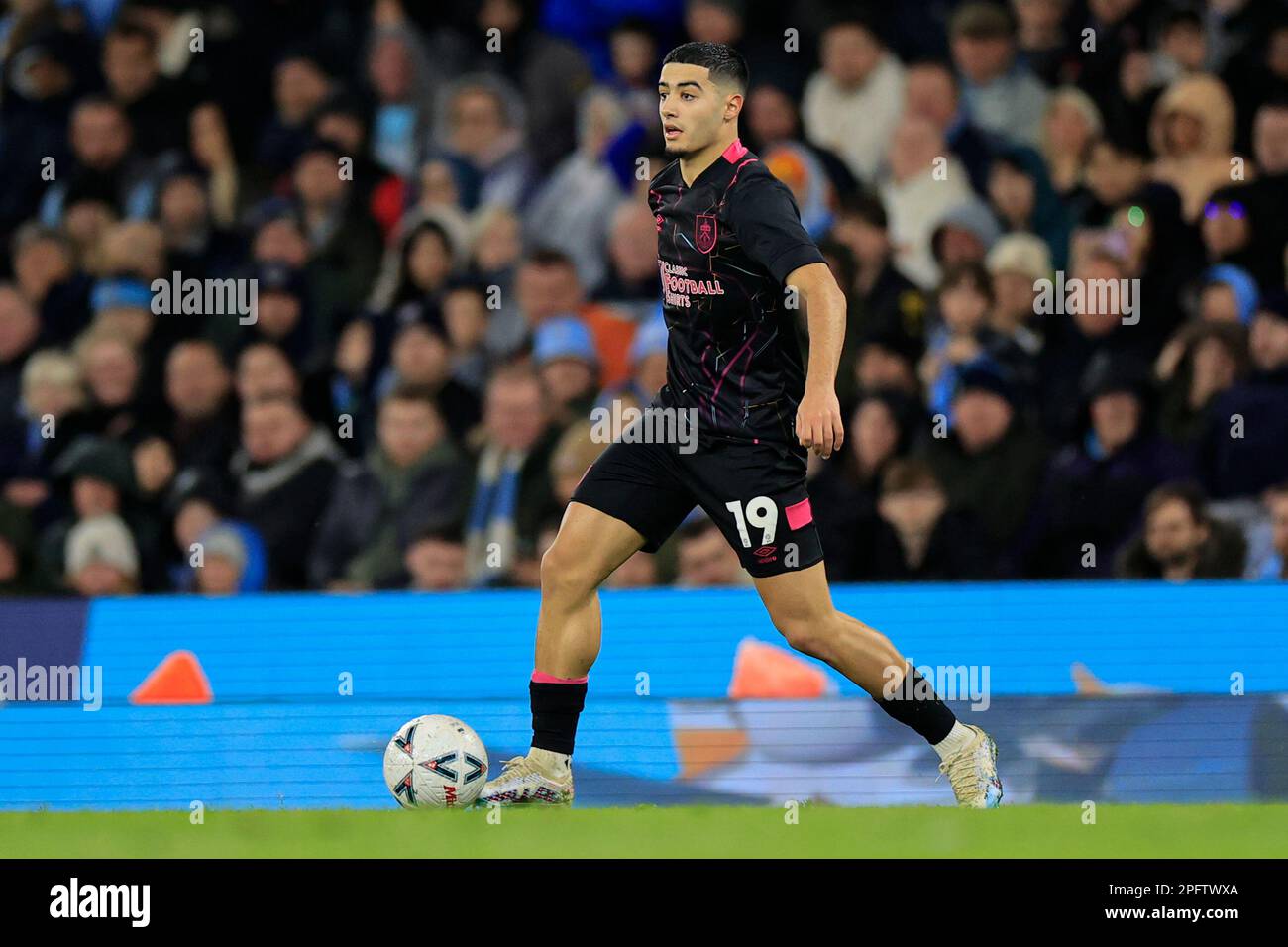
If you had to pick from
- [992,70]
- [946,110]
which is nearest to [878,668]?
[946,110]

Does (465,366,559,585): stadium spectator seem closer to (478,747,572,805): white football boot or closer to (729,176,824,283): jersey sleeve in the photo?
(478,747,572,805): white football boot

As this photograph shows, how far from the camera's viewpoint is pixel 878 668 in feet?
18.7

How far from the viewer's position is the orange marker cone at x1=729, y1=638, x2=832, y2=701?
7.52 metres

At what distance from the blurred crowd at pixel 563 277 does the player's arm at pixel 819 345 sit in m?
3.16

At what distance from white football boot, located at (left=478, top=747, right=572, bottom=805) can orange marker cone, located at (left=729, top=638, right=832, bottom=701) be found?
1.67 m

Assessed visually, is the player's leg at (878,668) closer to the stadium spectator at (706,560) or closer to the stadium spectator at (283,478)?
the stadium spectator at (706,560)

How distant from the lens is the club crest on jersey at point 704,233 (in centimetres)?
566

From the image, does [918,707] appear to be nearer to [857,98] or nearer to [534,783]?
[534,783]

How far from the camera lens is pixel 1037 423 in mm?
9102

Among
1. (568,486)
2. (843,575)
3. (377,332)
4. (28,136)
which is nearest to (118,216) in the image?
(28,136)

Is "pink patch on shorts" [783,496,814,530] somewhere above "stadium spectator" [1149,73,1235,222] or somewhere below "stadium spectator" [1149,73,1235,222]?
below

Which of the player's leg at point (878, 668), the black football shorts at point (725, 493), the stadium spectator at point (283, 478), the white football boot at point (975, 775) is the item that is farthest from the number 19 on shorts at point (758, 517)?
Answer: the stadium spectator at point (283, 478)

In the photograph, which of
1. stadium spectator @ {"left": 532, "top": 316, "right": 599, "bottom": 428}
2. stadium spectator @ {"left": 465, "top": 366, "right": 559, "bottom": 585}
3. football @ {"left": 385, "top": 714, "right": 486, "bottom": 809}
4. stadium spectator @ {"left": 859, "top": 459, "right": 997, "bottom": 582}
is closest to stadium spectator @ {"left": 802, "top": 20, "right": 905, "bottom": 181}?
stadium spectator @ {"left": 532, "top": 316, "right": 599, "bottom": 428}

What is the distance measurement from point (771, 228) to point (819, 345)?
35 cm
